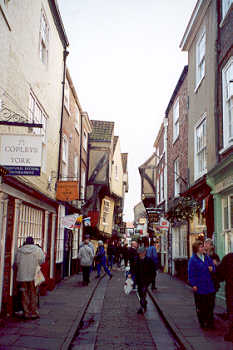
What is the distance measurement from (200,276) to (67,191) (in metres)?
7.72

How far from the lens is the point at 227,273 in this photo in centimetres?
660

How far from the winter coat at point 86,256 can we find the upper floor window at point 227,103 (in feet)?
23.4

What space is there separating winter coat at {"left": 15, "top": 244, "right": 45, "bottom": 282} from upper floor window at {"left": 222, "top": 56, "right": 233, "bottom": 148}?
5.71 m

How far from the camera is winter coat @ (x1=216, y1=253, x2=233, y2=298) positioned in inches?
254

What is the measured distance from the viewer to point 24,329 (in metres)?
7.39

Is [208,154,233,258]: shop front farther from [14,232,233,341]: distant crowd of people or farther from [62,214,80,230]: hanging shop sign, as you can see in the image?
[62,214,80,230]: hanging shop sign

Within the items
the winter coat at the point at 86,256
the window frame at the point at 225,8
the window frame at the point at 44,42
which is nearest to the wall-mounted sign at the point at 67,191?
the winter coat at the point at 86,256

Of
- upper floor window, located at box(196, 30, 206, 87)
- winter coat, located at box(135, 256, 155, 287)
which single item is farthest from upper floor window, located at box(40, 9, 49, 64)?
winter coat, located at box(135, 256, 155, 287)

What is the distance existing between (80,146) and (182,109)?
264 inches

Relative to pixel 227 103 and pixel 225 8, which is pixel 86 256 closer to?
pixel 227 103

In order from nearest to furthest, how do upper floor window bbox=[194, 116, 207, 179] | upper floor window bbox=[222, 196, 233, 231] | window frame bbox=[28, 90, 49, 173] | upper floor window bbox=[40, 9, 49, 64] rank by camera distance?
upper floor window bbox=[222, 196, 233, 231], window frame bbox=[28, 90, 49, 173], upper floor window bbox=[40, 9, 49, 64], upper floor window bbox=[194, 116, 207, 179]

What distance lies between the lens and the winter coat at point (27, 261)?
28.7ft

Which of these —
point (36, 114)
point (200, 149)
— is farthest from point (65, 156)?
point (200, 149)

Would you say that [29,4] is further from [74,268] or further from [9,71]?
[74,268]
